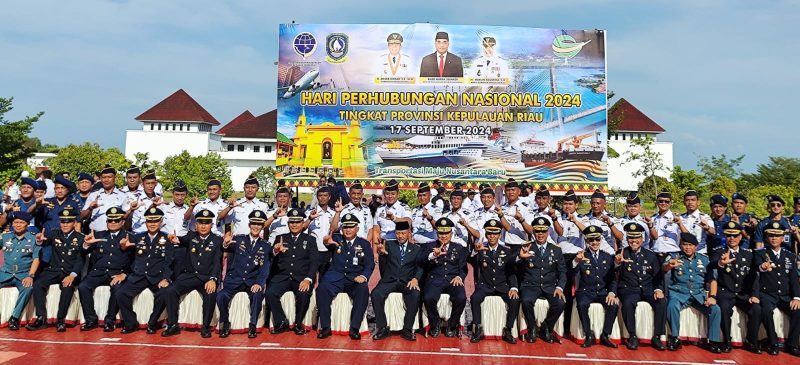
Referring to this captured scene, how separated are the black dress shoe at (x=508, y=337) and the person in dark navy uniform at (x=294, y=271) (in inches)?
85.8

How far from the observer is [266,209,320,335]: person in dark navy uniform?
22.1ft

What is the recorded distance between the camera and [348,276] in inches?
274

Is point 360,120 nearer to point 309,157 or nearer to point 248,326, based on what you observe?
point 309,157

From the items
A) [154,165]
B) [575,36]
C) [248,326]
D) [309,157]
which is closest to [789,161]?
[575,36]

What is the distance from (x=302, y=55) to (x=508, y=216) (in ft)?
45.3

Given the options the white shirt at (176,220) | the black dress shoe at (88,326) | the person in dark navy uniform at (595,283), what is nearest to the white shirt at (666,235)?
the person in dark navy uniform at (595,283)

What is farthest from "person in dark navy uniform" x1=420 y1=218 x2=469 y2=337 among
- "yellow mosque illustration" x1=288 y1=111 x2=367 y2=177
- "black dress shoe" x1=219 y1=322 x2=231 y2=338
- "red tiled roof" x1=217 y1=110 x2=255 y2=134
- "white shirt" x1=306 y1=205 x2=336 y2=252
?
"red tiled roof" x1=217 y1=110 x2=255 y2=134

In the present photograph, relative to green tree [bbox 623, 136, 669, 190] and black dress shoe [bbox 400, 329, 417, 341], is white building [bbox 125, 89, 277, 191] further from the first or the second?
black dress shoe [bbox 400, 329, 417, 341]

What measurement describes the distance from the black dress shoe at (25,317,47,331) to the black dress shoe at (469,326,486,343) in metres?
4.77

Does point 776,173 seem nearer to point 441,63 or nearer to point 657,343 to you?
point 441,63

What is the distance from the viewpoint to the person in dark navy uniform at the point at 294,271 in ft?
22.1

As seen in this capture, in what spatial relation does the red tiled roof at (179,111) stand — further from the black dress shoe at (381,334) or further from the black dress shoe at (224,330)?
the black dress shoe at (381,334)

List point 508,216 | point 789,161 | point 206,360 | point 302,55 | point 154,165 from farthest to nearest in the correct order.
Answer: point 789,161
point 154,165
point 302,55
point 508,216
point 206,360

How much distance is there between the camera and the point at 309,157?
20.2 metres
